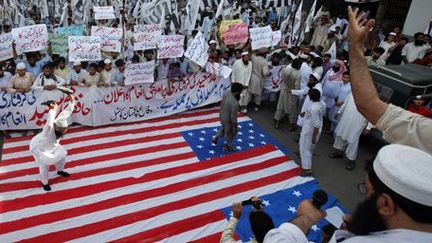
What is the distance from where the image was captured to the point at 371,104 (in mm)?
1676

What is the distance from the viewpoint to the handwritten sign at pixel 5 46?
23.1ft

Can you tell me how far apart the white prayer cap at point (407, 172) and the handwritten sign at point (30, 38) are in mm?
7622

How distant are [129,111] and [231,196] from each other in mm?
3243

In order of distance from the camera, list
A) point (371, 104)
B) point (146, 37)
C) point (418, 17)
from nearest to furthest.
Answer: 1. point (371, 104)
2. point (146, 37)
3. point (418, 17)

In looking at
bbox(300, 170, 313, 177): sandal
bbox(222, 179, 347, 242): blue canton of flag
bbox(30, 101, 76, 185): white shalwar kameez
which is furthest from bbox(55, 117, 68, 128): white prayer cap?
bbox(300, 170, 313, 177): sandal

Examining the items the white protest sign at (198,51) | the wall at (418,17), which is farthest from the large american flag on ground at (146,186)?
the wall at (418,17)

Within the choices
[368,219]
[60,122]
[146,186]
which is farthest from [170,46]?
[368,219]

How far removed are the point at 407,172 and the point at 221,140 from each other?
21.5ft

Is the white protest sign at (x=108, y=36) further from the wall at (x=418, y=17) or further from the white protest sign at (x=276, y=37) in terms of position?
the wall at (x=418, y=17)

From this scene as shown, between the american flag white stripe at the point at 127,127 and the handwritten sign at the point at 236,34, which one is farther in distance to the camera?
the handwritten sign at the point at 236,34

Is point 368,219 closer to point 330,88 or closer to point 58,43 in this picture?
point 330,88

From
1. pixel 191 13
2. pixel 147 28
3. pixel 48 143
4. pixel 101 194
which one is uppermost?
pixel 191 13

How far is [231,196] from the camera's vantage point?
5.88 meters

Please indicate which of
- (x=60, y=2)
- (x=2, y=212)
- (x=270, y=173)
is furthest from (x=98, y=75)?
(x=60, y=2)
